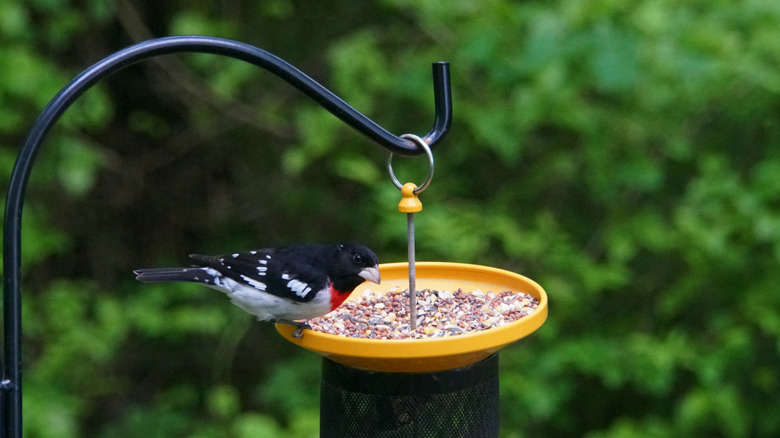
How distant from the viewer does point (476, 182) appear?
488cm

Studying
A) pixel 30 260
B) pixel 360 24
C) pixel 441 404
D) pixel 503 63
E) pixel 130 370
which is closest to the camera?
pixel 441 404

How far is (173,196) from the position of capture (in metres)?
5.84

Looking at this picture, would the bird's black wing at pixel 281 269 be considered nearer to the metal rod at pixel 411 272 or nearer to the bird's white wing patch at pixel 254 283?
the bird's white wing patch at pixel 254 283

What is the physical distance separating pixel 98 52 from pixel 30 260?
143 cm

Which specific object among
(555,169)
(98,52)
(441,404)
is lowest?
(441,404)

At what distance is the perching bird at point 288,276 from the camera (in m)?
2.12

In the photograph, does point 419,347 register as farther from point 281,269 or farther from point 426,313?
point 281,269

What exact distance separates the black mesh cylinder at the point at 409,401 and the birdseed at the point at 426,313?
9cm

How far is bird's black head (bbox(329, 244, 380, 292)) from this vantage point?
2125 mm

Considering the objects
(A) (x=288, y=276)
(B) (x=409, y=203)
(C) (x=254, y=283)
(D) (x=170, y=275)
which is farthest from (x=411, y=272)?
(D) (x=170, y=275)

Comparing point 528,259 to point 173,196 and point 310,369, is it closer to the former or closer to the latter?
point 310,369

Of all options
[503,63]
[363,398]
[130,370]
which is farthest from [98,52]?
[363,398]

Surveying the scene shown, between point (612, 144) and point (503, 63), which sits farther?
point (612, 144)

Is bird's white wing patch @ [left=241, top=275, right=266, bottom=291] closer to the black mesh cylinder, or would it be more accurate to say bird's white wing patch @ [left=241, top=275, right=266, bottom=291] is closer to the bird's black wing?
the bird's black wing
